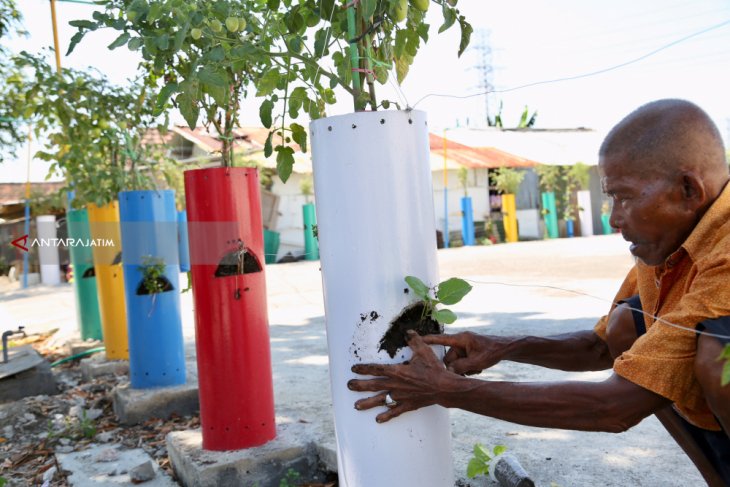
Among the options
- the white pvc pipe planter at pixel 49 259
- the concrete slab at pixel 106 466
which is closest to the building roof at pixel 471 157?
the white pvc pipe planter at pixel 49 259

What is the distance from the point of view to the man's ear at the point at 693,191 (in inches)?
64.0

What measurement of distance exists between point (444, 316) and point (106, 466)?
2576 millimetres

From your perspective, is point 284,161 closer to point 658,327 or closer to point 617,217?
point 617,217

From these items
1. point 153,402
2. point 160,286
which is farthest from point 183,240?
point 153,402

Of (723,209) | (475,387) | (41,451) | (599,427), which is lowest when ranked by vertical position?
(41,451)

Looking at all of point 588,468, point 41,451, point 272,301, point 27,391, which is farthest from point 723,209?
point 272,301

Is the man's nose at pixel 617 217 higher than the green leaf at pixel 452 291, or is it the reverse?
the man's nose at pixel 617 217

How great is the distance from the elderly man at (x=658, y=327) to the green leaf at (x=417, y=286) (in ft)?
0.38

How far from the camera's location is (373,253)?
1.75 meters

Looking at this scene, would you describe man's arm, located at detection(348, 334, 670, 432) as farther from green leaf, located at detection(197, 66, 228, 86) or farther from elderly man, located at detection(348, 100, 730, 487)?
green leaf, located at detection(197, 66, 228, 86)

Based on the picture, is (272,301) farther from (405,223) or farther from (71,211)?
(405,223)

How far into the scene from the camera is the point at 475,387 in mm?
1624

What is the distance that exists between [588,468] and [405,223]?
170 centimetres

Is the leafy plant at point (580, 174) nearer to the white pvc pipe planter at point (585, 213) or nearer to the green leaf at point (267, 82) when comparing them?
the white pvc pipe planter at point (585, 213)
